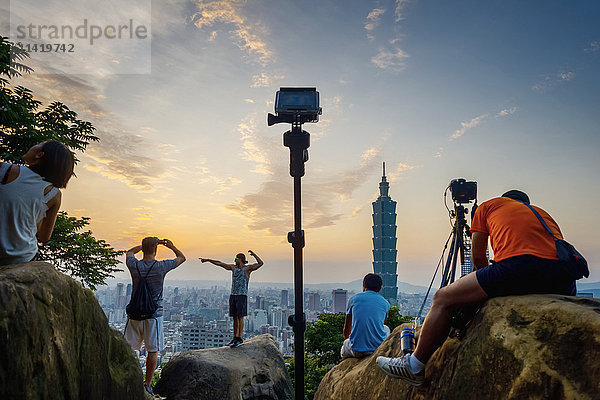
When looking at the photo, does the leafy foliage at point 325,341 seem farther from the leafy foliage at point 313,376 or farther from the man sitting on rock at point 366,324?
the man sitting on rock at point 366,324

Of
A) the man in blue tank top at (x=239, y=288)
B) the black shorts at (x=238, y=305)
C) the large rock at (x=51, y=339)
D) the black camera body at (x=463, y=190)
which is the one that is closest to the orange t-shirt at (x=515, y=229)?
the black camera body at (x=463, y=190)

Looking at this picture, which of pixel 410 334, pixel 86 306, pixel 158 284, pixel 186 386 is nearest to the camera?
pixel 86 306

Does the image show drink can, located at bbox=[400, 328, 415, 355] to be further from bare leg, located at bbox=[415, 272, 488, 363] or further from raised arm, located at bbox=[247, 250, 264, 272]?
raised arm, located at bbox=[247, 250, 264, 272]

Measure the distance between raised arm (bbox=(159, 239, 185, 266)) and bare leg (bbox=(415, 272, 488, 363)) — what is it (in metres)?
3.89

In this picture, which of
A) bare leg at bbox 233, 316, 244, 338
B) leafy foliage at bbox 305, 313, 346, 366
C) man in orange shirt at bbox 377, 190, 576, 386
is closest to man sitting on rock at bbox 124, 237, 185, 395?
bare leg at bbox 233, 316, 244, 338

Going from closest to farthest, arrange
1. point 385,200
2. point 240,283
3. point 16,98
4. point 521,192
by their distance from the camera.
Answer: point 521,192 < point 240,283 < point 16,98 < point 385,200

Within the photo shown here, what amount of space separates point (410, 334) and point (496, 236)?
3.95 feet

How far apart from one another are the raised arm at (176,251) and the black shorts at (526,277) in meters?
4.31

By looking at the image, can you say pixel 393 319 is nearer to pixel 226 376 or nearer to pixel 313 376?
pixel 313 376

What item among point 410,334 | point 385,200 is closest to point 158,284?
point 410,334

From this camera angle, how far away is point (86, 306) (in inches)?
117

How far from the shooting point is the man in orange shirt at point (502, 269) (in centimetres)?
233

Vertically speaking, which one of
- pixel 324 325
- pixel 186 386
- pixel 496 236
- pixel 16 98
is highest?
pixel 16 98

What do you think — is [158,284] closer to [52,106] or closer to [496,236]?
[496,236]
